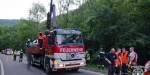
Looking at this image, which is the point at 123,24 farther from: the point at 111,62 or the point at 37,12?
the point at 37,12

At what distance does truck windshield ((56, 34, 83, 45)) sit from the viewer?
12070 mm

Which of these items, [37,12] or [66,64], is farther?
[37,12]

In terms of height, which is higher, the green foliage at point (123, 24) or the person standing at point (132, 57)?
the green foliage at point (123, 24)

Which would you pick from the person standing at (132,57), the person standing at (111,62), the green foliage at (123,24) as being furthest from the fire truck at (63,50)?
the green foliage at (123,24)

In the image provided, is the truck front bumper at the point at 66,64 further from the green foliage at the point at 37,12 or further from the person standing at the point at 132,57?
the green foliage at the point at 37,12

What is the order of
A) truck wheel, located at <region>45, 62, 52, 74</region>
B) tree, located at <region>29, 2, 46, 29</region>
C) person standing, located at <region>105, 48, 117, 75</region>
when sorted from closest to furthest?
person standing, located at <region>105, 48, 117, 75</region>
truck wheel, located at <region>45, 62, 52, 74</region>
tree, located at <region>29, 2, 46, 29</region>

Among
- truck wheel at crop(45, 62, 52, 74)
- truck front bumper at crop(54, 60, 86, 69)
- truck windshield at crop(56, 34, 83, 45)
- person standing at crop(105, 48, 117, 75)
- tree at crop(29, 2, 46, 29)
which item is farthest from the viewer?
tree at crop(29, 2, 46, 29)

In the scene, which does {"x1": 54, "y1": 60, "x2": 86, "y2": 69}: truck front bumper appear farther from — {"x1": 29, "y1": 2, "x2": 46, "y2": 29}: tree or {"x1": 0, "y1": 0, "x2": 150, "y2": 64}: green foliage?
{"x1": 29, "y1": 2, "x2": 46, "y2": 29}: tree

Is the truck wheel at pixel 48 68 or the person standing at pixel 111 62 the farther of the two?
the truck wheel at pixel 48 68

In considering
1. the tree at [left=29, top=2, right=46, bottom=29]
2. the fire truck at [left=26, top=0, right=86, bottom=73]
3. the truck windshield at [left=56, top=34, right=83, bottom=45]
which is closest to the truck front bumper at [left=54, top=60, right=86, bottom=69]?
the fire truck at [left=26, top=0, right=86, bottom=73]

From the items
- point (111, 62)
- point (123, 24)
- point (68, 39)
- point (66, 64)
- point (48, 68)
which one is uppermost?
point (123, 24)

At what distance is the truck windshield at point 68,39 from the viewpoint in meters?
12.1

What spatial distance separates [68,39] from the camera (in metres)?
12.4

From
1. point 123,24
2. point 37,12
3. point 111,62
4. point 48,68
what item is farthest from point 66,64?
point 37,12
